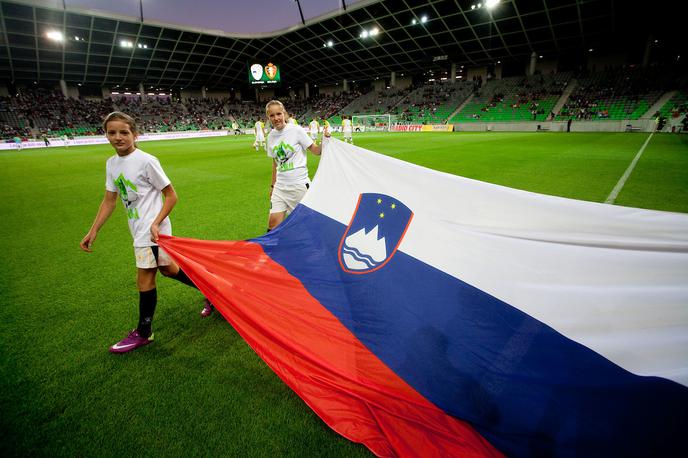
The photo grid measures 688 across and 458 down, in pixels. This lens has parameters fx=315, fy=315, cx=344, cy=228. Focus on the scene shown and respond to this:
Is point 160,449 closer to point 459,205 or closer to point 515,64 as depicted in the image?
point 459,205

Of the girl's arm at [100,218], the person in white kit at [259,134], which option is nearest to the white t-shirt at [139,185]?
the girl's arm at [100,218]

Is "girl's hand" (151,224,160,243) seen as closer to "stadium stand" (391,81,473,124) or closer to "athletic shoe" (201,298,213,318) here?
"athletic shoe" (201,298,213,318)

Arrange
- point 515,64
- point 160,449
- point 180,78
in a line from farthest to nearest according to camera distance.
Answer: point 180,78, point 515,64, point 160,449

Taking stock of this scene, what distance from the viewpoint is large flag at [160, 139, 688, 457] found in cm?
139

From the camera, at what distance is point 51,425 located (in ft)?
6.46

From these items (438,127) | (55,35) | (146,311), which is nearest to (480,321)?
(146,311)

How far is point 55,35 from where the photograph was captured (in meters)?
37.5

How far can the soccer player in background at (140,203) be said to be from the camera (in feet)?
8.07

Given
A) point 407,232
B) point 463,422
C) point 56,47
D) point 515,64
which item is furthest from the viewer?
point 515,64

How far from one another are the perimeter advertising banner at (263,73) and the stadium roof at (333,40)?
441cm

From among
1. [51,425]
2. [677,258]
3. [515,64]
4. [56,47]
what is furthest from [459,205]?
[56,47]

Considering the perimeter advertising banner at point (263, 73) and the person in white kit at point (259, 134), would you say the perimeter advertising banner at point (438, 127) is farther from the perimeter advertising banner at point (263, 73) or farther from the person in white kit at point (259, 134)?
the perimeter advertising banner at point (263, 73)

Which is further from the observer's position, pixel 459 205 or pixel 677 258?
pixel 459 205

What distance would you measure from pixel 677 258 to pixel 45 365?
4107mm
